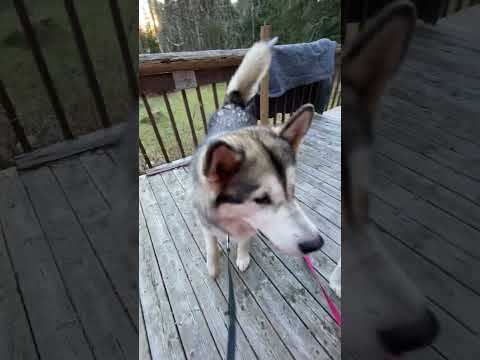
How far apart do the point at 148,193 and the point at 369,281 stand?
265 centimetres

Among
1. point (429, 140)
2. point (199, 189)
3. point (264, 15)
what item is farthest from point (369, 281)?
point (264, 15)

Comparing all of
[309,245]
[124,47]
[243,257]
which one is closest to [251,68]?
[243,257]

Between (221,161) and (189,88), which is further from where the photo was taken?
(189,88)

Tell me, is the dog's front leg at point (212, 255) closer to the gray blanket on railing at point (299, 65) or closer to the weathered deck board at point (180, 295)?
the weathered deck board at point (180, 295)

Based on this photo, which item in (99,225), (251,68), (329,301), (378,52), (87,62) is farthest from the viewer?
(251,68)

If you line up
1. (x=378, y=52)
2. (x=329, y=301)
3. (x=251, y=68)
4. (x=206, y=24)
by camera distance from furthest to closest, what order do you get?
1. (x=206, y=24)
2. (x=251, y=68)
3. (x=329, y=301)
4. (x=378, y=52)

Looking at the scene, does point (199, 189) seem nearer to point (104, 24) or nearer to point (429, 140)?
point (104, 24)

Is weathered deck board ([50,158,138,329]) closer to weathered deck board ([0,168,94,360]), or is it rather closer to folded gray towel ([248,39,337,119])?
weathered deck board ([0,168,94,360])

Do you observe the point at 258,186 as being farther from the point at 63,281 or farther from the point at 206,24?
the point at 206,24

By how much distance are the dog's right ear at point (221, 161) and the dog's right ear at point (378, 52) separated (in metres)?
0.80

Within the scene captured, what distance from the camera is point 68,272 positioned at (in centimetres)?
47

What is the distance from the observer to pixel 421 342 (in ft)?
1.20

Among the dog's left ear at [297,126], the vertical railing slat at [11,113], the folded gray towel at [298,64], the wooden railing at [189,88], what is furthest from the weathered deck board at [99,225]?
the folded gray towel at [298,64]

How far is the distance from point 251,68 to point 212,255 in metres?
1.93
